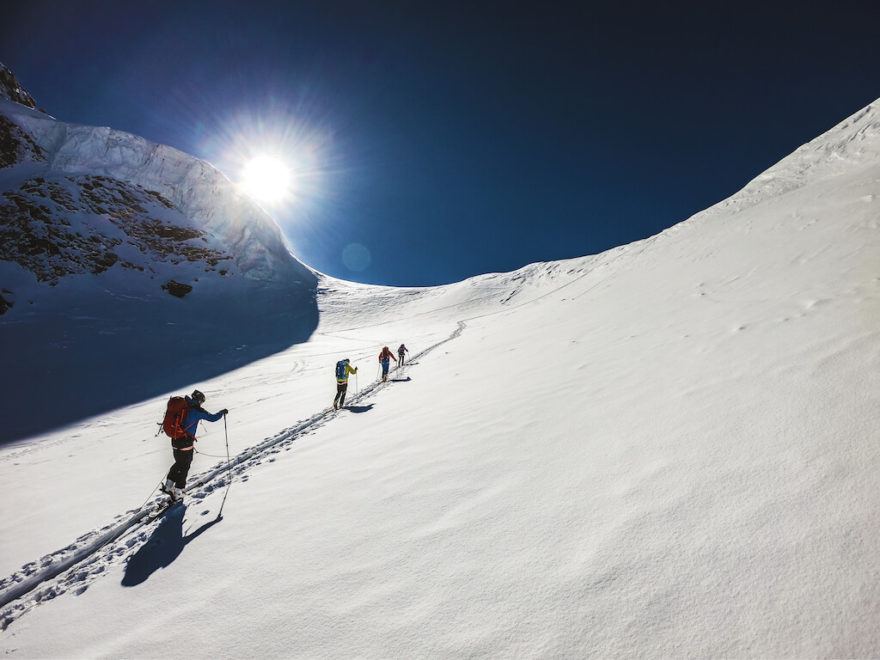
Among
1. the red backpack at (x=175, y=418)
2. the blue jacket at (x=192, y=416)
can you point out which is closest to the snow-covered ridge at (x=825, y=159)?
the blue jacket at (x=192, y=416)

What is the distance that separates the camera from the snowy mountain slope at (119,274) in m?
24.7

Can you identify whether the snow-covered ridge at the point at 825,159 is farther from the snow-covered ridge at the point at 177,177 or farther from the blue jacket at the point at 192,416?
the snow-covered ridge at the point at 177,177

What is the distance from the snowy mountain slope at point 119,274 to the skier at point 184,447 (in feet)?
58.1

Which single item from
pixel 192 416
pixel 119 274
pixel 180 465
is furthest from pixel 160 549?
pixel 119 274

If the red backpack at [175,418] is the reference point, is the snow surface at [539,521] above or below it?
below

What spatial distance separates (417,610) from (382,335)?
118 feet

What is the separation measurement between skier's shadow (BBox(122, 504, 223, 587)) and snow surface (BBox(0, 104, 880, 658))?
0.03 metres

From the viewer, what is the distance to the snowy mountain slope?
24730 millimetres

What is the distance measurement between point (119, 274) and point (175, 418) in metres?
59.3

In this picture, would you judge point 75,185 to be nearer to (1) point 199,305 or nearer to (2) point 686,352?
(1) point 199,305

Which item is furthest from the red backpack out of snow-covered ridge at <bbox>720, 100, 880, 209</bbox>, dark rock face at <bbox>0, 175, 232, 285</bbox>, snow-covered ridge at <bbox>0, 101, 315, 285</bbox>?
snow-covered ridge at <bbox>0, 101, 315, 285</bbox>

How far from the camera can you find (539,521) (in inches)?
110

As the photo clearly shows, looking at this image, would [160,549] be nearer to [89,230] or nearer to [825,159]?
[825,159]

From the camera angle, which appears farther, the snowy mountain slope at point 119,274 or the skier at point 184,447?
the snowy mountain slope at point 119,274
